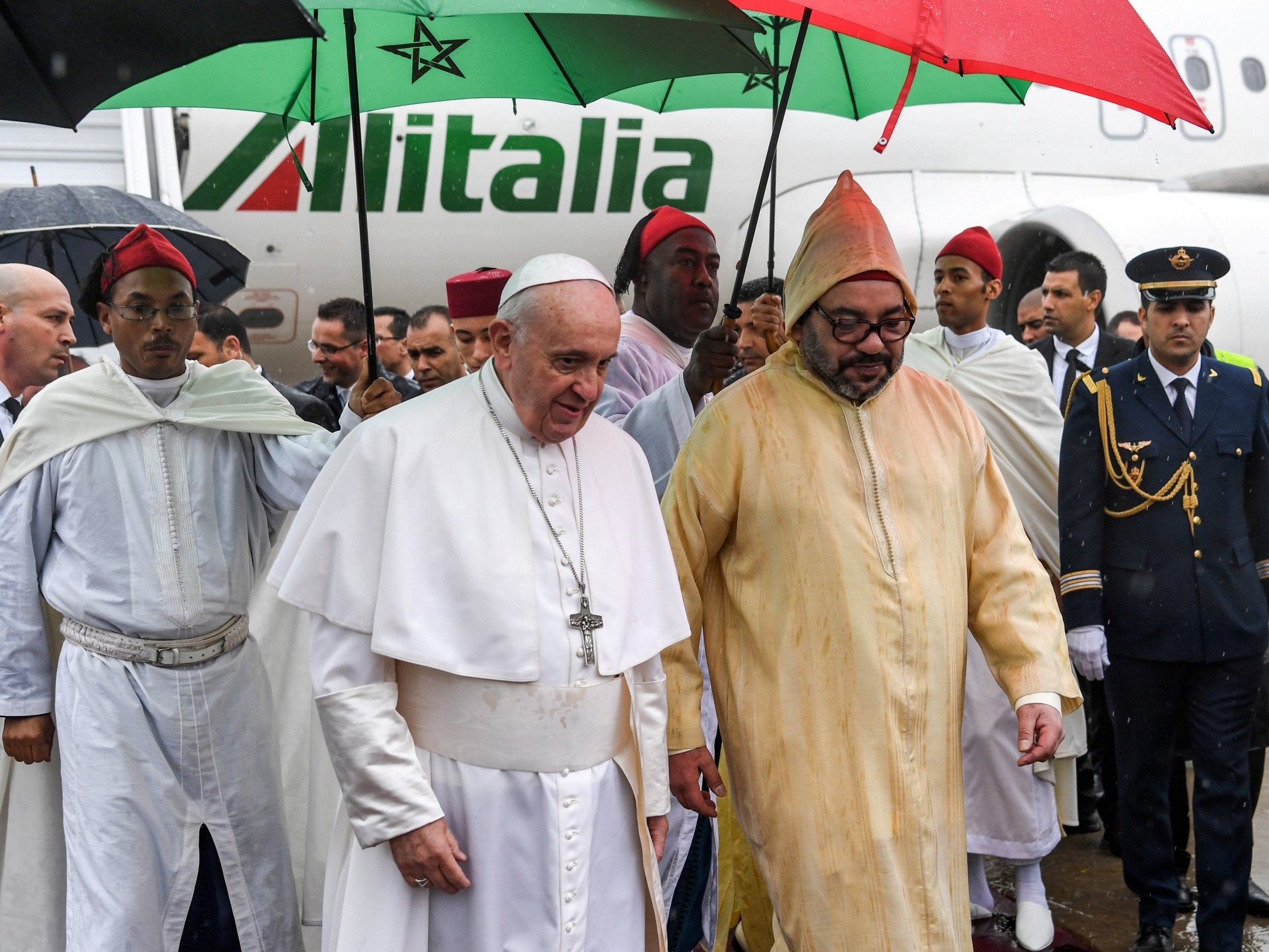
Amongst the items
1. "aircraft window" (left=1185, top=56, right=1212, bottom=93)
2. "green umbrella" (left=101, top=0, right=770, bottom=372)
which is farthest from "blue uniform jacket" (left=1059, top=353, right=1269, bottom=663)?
"aircraft window" (left=1185, top=56, right=1212, bottom=93)

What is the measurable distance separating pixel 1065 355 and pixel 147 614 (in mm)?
4215

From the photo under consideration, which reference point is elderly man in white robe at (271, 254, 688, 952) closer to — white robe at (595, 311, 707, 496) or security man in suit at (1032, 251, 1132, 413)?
white robe at (595, 311, 707, 496)

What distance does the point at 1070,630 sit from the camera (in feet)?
13.8

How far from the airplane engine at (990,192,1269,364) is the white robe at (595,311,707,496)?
17.0ft

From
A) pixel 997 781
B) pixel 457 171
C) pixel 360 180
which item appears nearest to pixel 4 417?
pixel 360 180

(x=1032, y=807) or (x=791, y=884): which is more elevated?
(x=791, y=884)

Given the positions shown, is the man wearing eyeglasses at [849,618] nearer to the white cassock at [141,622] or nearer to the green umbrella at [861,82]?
the white cassock at [141,622]

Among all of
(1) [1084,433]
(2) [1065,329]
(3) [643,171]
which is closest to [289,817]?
(1) [1084,433]

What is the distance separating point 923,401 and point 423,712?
4.31ft

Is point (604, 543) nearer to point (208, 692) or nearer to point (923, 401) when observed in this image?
point (923, 401)

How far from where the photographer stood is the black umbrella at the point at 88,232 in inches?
196

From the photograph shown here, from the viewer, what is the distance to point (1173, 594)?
13.6 ft

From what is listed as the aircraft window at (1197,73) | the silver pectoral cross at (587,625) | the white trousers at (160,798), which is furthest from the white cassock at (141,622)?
the aircraft window at (1197,73)

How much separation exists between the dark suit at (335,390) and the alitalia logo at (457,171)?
3119mm
